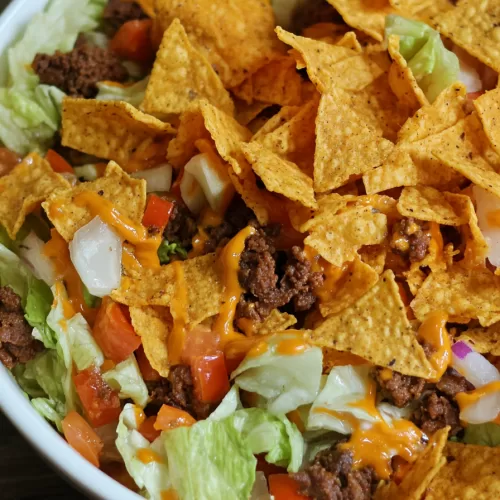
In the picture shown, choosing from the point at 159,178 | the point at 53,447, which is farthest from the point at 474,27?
the point at 53,447

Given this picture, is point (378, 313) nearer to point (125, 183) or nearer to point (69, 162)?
point (125, 183)

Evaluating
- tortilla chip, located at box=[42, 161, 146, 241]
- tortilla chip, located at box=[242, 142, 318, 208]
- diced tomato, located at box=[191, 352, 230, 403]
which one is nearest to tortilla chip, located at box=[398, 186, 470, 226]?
tortilla chip, located at box=[242, 142, 318, 208]

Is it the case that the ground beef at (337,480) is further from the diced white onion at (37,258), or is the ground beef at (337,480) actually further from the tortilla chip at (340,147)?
the diced white onion at (37,258)

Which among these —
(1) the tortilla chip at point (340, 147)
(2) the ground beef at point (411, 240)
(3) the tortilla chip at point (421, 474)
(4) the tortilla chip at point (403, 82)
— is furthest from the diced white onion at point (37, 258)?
(4) the tortilla chip at point (403, 82)

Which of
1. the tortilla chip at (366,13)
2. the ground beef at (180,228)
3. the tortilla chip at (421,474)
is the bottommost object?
the tortilla chip at (421,474)

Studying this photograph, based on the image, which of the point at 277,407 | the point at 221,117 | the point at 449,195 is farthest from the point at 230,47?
the point at 277,407

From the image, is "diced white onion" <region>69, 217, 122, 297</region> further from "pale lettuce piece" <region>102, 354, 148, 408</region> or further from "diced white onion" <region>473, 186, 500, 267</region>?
"diced white onion" <region>473, 186, 500, 267</region>

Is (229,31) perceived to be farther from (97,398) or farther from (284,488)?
(284,488)
